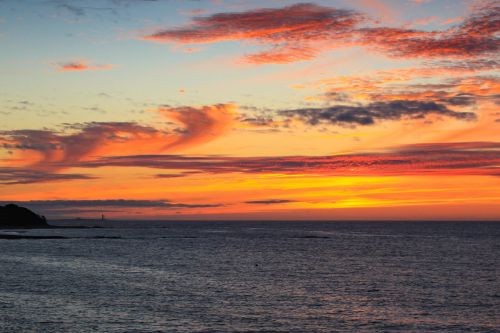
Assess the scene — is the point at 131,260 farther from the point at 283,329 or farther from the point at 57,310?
the point at 283,329

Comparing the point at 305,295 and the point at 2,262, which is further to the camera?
the point at 2,262

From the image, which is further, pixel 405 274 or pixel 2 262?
pixel 2 262

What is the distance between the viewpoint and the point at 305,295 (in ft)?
208

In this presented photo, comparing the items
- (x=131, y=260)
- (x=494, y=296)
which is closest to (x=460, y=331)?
(x=494, y=296)

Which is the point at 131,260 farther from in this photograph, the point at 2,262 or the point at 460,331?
the point at 460,331

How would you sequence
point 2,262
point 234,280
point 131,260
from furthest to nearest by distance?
point 131,260, point 2,262, point 234,280

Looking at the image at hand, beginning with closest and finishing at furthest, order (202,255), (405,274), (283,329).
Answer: (283,329) < (405,274) < (202,255)

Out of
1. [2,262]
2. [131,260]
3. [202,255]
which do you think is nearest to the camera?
[2,262]

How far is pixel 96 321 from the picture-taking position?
→ 47.2 metres

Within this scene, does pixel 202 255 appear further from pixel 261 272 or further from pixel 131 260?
pixel 261 272

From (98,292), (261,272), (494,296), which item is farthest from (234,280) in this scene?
(494,296)

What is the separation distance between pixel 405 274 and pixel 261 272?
71.5 ft

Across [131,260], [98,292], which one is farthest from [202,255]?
[98,292]

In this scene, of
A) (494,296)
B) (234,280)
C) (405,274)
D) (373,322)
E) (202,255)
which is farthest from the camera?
(202,255)
